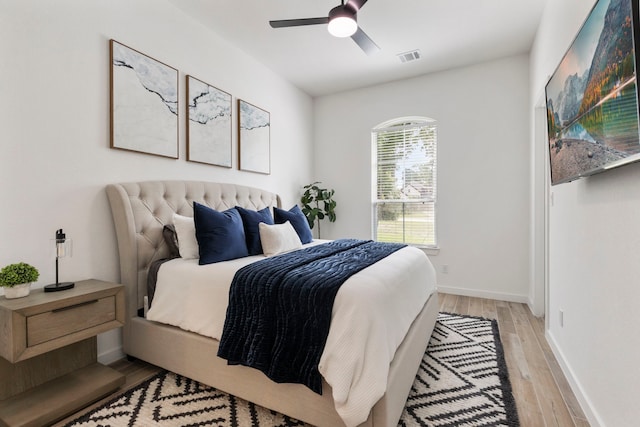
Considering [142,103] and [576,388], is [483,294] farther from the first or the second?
[142,103]

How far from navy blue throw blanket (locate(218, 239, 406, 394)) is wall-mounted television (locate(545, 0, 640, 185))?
4.24 feet

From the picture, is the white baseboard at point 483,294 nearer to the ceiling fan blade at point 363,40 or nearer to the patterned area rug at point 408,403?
the patterned area rug at point 408,403

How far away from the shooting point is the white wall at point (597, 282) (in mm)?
1319

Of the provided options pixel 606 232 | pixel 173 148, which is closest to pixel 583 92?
pixel 606 232

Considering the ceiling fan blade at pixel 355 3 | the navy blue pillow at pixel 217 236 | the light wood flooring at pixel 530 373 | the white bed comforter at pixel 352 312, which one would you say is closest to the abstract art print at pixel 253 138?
the navy blue pillow at pixel 217 236

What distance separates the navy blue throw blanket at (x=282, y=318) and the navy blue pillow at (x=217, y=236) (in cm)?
49

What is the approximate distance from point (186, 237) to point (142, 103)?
1190mm

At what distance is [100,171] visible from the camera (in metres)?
2.36

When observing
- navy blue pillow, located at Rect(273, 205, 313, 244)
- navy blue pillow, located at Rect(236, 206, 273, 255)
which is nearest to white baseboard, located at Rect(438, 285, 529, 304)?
navy blue pillow, located at Rect(273, 205, 313, 244)

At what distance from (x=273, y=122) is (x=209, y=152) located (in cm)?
129

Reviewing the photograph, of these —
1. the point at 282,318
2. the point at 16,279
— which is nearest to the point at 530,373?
the point at 282,318

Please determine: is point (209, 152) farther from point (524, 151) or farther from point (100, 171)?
point (524, 151)

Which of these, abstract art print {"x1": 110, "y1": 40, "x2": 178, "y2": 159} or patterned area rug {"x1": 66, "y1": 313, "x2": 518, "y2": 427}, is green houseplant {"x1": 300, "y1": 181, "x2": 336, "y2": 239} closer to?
abstract art print {"x1": 110, "y1": 40, "x2": 178, "y2": 159}

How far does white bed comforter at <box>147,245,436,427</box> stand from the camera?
144cm
